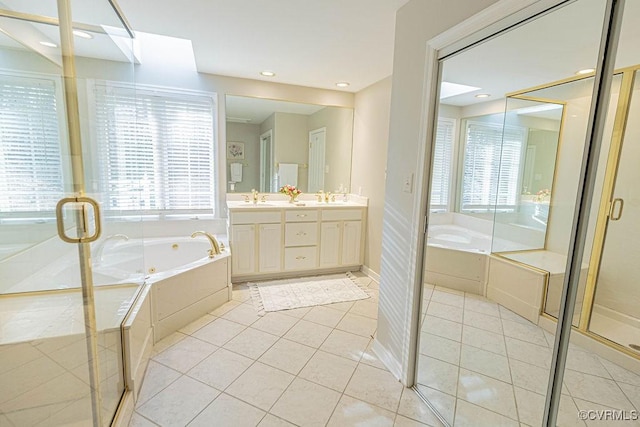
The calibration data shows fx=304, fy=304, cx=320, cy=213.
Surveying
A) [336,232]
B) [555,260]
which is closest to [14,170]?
[555,260]

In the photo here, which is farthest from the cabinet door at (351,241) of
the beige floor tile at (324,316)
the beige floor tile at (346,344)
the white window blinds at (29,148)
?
the white window blinds at (29,148)

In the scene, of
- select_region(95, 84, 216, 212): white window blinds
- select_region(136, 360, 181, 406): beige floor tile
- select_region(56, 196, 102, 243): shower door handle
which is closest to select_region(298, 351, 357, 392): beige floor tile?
select_region(136, 360, 181, 406): beige floor tile

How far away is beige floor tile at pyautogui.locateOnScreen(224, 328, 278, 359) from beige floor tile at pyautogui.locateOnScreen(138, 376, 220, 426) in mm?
382

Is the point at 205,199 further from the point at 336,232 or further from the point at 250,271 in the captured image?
the point at 336,232

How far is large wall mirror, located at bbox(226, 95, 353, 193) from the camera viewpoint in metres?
3.62

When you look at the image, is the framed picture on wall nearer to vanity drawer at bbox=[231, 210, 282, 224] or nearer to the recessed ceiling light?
vanity drawer at bbox=[231, 210, 282, 224]

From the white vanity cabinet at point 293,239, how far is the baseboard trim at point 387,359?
151cm

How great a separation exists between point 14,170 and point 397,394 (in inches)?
95.0

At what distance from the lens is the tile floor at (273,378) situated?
63.4 inches

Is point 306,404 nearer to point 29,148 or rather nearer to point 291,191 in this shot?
point 29,148

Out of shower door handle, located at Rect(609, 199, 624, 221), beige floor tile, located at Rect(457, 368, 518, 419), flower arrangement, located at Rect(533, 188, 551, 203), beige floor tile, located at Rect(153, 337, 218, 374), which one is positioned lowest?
beige floor tile, located at Rect(153, 337, 218, 374)

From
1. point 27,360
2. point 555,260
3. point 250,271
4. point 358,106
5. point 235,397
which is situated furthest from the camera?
point 358,106

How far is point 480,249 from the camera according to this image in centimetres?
181

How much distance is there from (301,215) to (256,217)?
0.51m
